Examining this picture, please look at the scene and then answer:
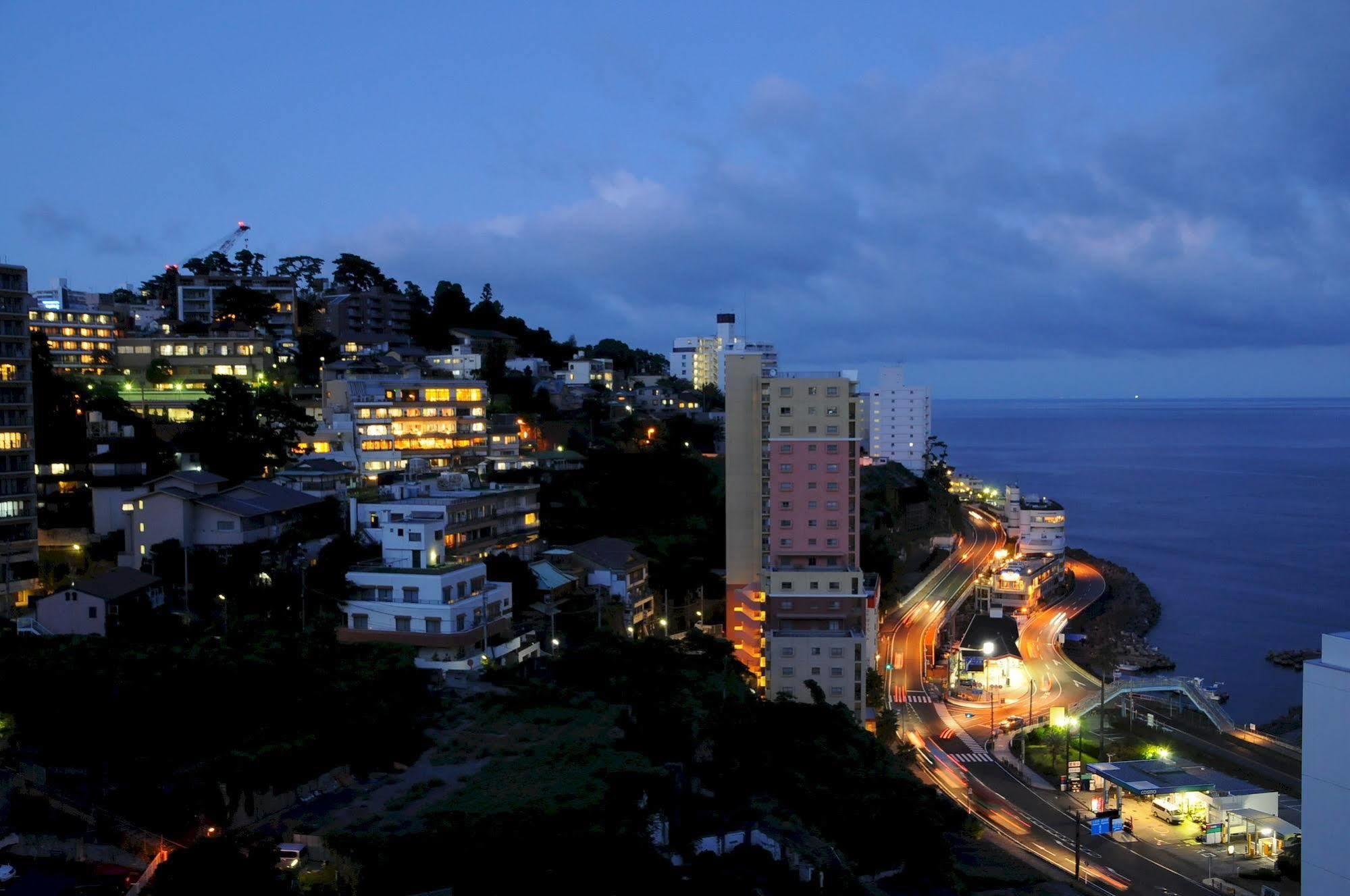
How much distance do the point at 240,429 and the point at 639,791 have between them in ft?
49.9

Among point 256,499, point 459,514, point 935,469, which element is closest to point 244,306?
point 256,499

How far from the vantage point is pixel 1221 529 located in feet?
148

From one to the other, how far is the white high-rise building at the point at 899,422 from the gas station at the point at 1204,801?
1413 inches

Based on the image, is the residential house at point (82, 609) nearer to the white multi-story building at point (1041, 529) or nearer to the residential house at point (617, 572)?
the residential house at point (617, 572)

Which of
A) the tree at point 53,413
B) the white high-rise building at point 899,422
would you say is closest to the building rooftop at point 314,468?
the tree at point 53,413

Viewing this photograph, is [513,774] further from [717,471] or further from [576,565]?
[717,471]

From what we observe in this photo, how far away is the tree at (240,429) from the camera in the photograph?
21156 mm

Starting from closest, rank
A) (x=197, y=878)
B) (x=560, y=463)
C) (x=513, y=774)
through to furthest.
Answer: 1. (x=197, y=878)
2. (x=513, y=774)
3. (x=560, y=463)

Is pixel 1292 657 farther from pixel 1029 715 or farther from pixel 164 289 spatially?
pixel 164 289

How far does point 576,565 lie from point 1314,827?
14.0 m

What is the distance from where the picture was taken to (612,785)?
9.89 metres

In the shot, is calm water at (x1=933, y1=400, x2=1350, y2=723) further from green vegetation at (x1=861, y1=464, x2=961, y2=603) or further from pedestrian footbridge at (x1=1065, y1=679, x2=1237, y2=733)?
green vegetation at (x1=861, y1=464, x2=961, y2=603)

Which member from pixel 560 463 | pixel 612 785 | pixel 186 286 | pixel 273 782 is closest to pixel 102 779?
pixel 273 782

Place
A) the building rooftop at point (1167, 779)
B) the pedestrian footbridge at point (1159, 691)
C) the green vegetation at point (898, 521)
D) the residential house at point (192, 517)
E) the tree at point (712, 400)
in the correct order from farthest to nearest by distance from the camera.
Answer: the tree at point (712, 400) → the green vegetation at point (898, 521) → the pedestrian footbridge at point (1159, 691) → the residential house at point (192, 517) → the building rooftop at point (1167, 779)
